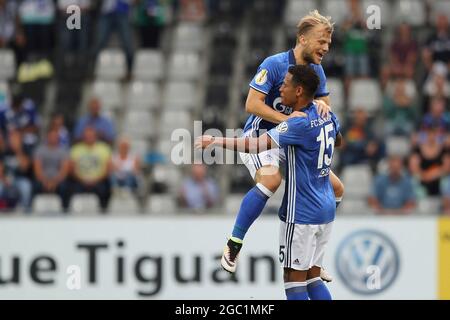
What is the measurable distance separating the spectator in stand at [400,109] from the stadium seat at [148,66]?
139 inches

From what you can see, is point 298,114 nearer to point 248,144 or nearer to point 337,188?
point 248,144

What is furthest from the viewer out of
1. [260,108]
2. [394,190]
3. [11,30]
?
[11,30]

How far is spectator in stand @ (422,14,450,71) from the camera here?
19312mm

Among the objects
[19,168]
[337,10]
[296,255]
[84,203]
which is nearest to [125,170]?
[84,203]

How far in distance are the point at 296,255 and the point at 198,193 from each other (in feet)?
21.6

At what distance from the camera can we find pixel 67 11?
20078 mm

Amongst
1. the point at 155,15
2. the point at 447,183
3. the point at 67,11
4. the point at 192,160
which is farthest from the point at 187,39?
the point at 447,183

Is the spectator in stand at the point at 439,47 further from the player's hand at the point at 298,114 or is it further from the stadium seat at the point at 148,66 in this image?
the player's hand at the point at 298,114

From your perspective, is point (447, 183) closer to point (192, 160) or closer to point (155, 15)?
point (192, 160)

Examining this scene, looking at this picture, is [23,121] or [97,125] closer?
[97,125]

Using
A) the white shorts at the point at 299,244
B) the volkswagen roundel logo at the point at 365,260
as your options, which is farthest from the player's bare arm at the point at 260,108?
the volkswagen roundel logo at the point at 365,260

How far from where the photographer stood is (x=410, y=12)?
20.5 metres

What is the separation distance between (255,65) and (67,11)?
2979 mm

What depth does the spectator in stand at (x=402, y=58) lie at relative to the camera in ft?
63.9
